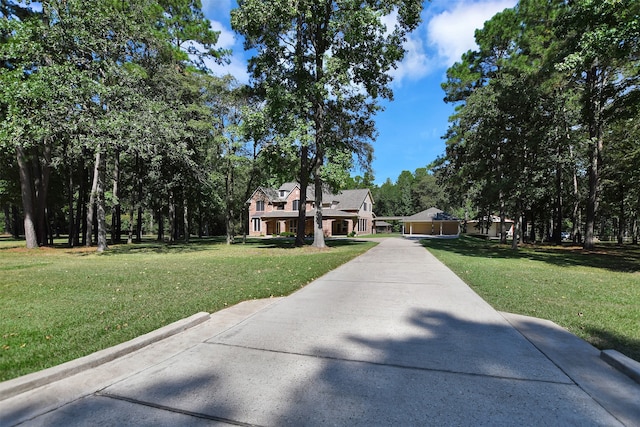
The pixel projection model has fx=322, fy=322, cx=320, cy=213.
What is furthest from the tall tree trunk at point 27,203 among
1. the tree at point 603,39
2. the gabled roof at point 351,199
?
the gabled roof at point 351,199

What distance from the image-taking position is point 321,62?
1881 centimetres

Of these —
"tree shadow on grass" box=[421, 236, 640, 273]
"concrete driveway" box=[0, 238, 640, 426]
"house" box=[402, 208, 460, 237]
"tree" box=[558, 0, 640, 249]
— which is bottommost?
"tree shadow on grass" box=[421, 236, 640, 273]

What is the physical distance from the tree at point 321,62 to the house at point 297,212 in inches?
915

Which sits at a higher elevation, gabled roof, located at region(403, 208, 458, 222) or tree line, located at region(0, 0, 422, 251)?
tree line, located at region(0, 0, 422, 251)

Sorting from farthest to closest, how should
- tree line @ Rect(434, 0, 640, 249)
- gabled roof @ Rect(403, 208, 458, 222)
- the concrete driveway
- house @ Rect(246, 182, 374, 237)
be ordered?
gabled roof @ Rect(403, 208, 458, 222) → house @ Rect(246, 182, 374, 237) → tree line @ Rect(434, 0, 640, 249) → the concrete driveway

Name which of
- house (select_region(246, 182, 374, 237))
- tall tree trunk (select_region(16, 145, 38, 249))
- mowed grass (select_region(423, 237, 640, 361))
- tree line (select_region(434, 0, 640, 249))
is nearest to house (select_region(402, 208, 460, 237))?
house (select_region(246, 182, 374, 237))

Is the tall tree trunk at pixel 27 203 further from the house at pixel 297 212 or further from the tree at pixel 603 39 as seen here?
the house at pixel 297 212

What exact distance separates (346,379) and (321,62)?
740 inches

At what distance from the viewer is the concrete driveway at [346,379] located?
2.59 meters

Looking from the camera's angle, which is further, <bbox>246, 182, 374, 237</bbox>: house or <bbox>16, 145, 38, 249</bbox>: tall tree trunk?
<bbox>246, 182, 374, 237</bbox>: house

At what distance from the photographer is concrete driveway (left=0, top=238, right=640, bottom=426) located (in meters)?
2.59

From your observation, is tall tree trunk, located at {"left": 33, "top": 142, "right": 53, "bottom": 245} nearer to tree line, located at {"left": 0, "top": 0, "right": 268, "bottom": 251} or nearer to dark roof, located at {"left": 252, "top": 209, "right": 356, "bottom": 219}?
tree line, located at {"left": 0, "top": 0, "right": 268, "bottom": 251}

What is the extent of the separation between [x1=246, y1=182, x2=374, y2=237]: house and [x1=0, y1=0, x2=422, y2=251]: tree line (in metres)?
20.2

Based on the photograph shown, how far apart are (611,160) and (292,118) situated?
1011 inches
